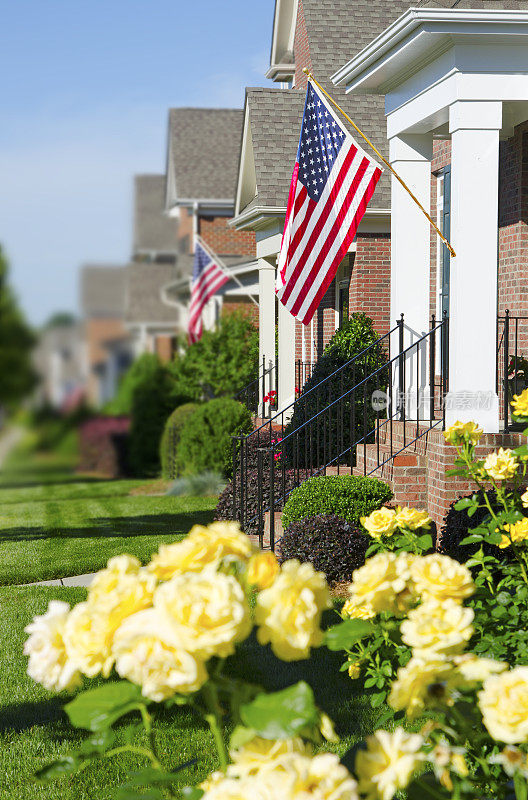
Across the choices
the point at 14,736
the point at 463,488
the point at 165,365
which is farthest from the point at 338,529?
the point at 165,365

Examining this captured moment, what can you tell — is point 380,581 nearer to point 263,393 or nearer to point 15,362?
point 15,362

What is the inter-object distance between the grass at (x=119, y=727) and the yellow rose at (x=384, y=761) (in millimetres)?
2523

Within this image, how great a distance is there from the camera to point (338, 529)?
852 centimetres

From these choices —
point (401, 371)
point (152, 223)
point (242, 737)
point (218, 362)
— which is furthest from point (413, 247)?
point (152, 223)

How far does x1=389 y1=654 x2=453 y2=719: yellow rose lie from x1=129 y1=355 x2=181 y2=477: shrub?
19.3 metres

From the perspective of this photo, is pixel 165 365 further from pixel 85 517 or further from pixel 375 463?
pixel 375 463

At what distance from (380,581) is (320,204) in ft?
25.6

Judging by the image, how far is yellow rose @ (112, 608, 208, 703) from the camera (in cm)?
176

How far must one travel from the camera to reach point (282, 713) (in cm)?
179

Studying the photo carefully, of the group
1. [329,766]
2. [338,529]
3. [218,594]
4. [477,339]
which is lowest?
[338,529]

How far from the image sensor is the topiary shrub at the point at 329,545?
27.5 feet

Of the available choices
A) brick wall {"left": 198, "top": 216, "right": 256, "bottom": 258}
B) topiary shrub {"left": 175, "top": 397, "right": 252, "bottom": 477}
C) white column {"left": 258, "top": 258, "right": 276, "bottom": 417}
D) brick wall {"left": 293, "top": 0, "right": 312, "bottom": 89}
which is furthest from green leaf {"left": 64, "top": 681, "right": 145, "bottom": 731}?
brick wall {"left": 198, "top": 216, "right": 256, "bottom": 258}

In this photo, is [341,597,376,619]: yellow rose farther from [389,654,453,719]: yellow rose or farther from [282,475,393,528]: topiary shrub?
[282,475,393,528]: topiary shrub

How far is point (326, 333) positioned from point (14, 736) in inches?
461
